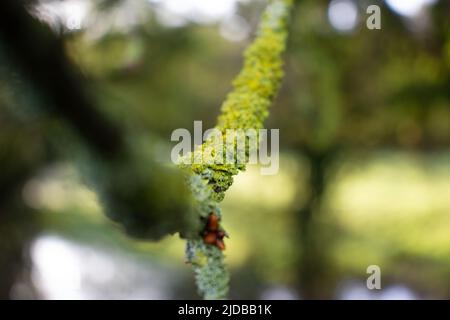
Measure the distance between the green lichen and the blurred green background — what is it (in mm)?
103

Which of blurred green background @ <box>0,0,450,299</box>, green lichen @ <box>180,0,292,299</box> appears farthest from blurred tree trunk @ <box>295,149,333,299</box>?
green lichen @ <box>180,0,292,299</box>

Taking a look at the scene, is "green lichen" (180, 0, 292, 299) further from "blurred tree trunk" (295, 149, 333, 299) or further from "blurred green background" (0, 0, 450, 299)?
"blurred tree trunk" (295, 149, 333, 299)

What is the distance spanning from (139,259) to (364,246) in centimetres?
266

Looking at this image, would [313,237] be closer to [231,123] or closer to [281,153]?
[281,153]

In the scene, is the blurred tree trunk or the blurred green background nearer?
the blurred green background

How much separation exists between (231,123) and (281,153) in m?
3.92

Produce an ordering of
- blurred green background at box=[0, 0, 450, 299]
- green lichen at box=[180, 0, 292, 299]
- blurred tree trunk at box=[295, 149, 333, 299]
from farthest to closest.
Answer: blurred tree trunk at box=[295, 149, 333, 299]
blurred green background at box=[0, 0, 450, 299]
green lichen at box=[180, 0, 292, 299]

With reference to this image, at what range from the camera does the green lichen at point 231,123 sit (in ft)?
2.42

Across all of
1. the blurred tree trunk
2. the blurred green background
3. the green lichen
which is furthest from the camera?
the blurred tree trunk

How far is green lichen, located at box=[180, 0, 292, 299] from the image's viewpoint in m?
0.74

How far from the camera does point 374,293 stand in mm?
4270

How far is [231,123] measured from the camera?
0.86m

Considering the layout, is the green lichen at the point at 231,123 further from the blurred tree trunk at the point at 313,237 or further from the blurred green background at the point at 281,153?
the blurred tree trunk at the point at 313,237

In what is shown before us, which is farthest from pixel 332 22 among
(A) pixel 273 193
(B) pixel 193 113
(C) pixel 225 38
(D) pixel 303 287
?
(A) pixel 273 193
